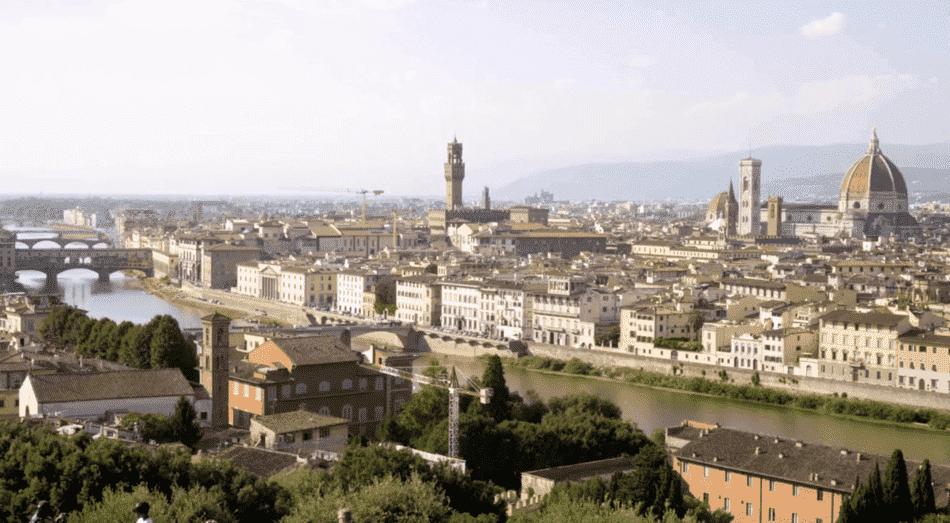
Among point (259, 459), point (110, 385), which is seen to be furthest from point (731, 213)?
point (259, 459)

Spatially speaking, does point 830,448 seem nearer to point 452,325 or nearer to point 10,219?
point 452,325

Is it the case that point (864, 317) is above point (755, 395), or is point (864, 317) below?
above

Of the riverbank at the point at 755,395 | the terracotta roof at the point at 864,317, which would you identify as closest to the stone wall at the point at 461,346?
the riverbank at the point at 755,395

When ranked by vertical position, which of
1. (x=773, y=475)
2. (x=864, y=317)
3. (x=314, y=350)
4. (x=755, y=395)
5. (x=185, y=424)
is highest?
(x=314, y=350)

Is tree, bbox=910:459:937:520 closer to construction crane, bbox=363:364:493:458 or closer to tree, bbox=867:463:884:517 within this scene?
tree, bbox=867:463:884:517

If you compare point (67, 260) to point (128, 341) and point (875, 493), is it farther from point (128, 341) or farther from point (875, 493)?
point (875, 493)

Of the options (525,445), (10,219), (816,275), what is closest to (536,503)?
(525,445)

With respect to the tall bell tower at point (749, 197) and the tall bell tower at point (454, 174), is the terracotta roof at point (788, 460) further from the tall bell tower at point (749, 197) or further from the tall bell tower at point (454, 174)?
the tall bell tower at point (454, 174)
